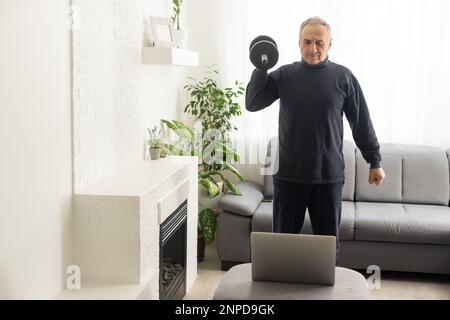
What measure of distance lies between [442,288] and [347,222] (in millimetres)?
675

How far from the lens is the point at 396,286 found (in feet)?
13.0

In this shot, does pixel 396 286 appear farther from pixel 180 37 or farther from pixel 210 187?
pixel 180 37

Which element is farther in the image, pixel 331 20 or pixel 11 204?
pixel 331 20

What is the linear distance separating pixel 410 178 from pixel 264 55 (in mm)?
1877

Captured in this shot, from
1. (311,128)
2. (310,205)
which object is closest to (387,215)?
(310,205)

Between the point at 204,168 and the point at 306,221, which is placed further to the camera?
the point at 204,168

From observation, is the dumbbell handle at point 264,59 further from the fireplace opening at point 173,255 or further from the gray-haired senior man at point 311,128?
the fireplace opening at point 173,255

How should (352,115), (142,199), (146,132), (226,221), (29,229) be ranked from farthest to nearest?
(226,221) → (146,132) → (352,115) → (142,199) → (29,229)

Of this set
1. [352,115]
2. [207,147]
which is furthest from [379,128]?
[352,115]

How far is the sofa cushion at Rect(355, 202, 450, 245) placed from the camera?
12.9 feet

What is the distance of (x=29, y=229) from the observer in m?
2.40

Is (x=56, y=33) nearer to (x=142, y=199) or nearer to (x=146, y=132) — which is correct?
(x=142, y=199)

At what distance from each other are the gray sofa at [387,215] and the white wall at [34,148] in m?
1.57

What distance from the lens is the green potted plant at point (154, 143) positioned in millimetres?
3838
